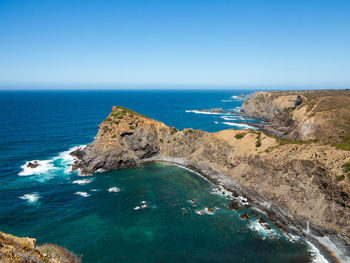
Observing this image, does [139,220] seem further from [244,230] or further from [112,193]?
[244,230]

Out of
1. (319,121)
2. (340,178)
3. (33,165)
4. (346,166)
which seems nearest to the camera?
(340,178)

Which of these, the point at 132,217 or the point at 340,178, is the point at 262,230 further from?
the point at 132,217

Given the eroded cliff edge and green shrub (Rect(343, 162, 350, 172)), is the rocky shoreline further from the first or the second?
green shrub (Rect(343, 162, 350, 172))

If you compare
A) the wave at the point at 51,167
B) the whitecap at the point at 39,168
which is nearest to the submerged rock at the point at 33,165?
the wave at the point at 51,167

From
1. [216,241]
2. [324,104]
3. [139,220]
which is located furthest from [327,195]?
[324,104]

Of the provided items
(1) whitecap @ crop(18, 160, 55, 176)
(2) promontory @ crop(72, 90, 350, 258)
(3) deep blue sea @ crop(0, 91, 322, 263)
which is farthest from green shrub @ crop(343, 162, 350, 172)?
(1) whitecap @ crop(18, 160, 55, 176)

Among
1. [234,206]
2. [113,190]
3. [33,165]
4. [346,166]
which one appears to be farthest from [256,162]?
[33,165]

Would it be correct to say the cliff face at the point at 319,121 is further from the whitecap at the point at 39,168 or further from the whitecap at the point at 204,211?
the whitecap at the point at 39,168
